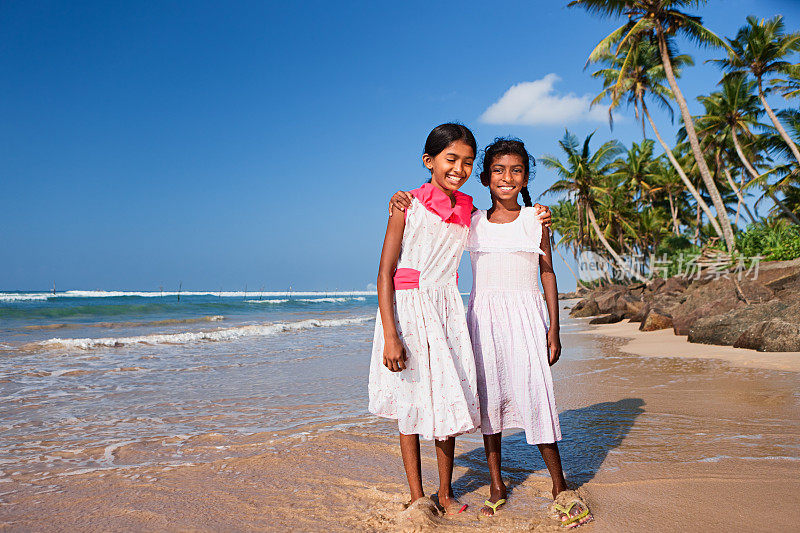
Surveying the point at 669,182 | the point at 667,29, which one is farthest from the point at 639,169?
the point at 667,29

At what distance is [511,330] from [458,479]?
36.4 inches

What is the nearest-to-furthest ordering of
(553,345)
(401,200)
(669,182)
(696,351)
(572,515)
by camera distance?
(572,515)
(401,200)
(553,345)
(696,351)
(669,182)

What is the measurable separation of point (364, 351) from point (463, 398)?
6.90m

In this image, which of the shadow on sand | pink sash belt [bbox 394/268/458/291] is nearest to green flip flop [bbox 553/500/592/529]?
the shadow on sand

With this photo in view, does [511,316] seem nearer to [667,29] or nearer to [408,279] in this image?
[408,279]

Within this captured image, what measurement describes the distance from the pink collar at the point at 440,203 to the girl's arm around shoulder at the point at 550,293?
463 millimetres

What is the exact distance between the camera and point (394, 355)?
7.50 ft

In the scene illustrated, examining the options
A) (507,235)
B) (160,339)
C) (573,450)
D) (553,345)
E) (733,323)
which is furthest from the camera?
(160,339)

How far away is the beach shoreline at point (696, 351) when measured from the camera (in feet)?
18.1

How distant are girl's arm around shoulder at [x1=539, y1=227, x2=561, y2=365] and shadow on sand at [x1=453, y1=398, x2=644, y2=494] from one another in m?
0.71

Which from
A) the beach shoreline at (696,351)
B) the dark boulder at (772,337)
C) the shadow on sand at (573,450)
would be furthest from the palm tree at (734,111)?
the shadow on sand at (573,450)

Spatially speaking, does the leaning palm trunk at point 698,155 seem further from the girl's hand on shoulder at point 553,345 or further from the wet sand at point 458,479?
the girl's hand on shoulder at point 553,345

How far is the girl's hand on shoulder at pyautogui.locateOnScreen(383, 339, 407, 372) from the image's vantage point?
2287 mm

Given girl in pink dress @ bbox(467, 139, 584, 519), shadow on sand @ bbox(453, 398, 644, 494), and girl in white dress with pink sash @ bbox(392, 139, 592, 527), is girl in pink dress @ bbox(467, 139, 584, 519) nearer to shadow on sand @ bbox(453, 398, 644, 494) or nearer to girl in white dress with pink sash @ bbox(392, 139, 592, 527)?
girl in white dress with pink sash @ bbox(392, 139, 592, 527)
